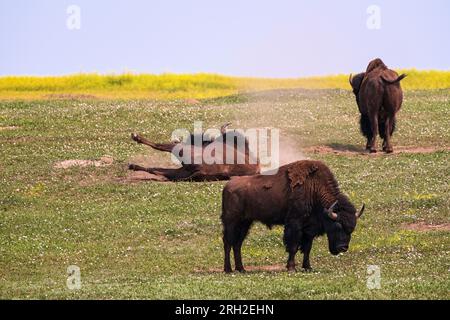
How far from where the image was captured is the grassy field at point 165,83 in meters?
72.6

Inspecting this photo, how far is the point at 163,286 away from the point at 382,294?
391 centimetres

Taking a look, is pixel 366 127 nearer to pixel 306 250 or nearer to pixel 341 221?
pixel 306 250

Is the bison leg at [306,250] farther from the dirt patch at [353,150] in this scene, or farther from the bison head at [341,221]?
the dirt patch at [353,150]

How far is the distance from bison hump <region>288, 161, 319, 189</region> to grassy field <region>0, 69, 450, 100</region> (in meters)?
46.5

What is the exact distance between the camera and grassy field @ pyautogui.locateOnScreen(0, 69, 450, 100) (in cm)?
7256

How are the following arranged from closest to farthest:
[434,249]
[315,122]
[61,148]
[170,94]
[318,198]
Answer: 1. [318,198]
2. [434,249]
3. [61,148]
4. [315,122]
5. [170,94]

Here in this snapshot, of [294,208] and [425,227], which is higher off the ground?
[294,208]

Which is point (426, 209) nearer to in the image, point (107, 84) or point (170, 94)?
point (170, 94)

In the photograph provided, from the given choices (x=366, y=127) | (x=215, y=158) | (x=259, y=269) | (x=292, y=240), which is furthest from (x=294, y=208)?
(x=366, y=127)

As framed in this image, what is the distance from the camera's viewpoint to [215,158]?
33312mm

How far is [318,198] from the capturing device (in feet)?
77.4

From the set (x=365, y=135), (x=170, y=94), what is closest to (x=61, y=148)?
(x=365, y=135)

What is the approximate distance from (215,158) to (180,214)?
3656 millimetres

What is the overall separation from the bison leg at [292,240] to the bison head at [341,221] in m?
0.68
